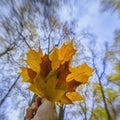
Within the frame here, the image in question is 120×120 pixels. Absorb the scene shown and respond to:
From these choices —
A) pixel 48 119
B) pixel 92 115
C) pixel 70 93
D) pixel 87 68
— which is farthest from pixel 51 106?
pixel 92 115

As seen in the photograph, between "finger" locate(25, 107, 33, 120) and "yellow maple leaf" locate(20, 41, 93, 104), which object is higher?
"yellow maple leaf" locate(20, 41, 93, 104)

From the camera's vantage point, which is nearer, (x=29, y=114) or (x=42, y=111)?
(x=42, y=111)

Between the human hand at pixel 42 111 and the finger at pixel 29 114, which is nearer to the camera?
the human hand at pixel 42 111

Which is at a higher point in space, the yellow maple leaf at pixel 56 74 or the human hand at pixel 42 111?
the yellow maple leaf at pixel 56 74

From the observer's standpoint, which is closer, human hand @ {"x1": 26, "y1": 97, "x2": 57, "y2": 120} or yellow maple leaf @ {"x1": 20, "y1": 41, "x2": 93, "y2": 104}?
human hand @ {"x1": 26, "y1": 97, "x2": 57, "y2": 120}

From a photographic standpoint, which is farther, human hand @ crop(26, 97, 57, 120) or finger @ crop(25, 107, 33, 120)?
finger @ crop(25, 107, 33, 120)
